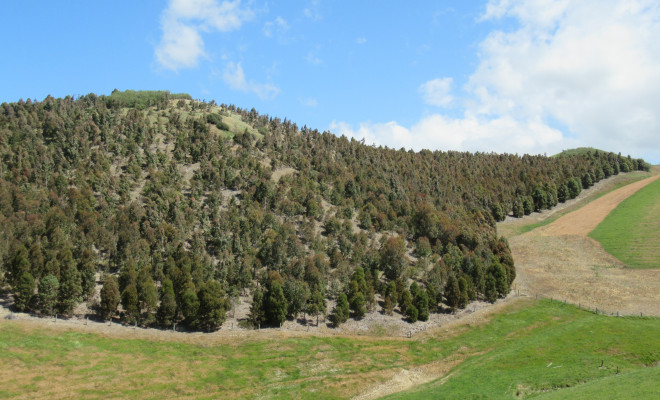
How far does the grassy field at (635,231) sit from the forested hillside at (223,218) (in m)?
28.4

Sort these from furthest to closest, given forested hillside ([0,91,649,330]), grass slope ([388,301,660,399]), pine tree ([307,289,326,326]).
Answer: pine tree ([307,289,326,326]) → forested hillside ([0,91,649,330]) → grass slope ([388,301,660,399])

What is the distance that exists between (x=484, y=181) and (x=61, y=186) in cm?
15789

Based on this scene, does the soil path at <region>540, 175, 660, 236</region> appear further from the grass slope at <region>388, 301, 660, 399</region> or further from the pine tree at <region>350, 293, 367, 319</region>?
the pine tree at <region>350, 293, 367, 319</region>

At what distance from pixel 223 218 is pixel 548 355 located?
77.2m

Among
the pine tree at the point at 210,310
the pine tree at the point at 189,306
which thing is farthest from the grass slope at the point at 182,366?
the pine tree at the point at 189,306

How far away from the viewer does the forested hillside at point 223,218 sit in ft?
245

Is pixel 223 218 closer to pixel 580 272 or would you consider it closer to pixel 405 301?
pixel 405 301

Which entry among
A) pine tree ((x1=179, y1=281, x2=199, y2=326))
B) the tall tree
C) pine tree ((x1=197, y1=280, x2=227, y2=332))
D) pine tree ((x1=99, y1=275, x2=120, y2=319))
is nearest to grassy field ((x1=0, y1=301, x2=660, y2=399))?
pine tree ((x1=197, y1=280, x2=227, y2=332))

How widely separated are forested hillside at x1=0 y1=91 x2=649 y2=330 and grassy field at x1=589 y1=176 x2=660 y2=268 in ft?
93.1

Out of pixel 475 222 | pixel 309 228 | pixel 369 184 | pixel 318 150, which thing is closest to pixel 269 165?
pixel 318 150

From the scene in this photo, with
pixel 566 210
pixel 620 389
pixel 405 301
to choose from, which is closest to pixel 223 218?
pixel 405 301

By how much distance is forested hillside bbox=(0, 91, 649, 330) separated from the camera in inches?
2945

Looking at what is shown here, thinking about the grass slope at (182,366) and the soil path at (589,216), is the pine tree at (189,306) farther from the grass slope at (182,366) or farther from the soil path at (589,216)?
the soil path at (589,216)

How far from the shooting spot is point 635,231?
5025 inches
